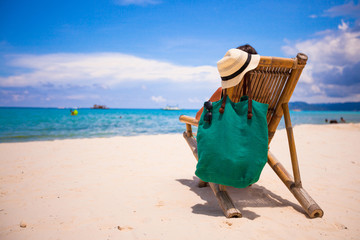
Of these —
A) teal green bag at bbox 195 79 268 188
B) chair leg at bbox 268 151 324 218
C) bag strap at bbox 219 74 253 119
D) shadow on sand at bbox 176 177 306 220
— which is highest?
bag strap at bbox 219 74 253 119

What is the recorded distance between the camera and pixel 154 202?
3.01 metres

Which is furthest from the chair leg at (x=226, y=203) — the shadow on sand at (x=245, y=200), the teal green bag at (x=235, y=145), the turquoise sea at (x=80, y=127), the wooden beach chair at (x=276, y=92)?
the turquoise sea at (x=80, y=127)

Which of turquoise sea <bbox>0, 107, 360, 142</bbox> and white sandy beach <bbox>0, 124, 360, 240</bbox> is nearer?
white sandy beach <bbox>0, 124, 360, 240</bbox>

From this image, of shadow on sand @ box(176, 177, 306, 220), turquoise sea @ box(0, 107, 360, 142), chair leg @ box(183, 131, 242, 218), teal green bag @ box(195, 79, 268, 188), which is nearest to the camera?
teal green bag @ box(195, 79, 268, 188)

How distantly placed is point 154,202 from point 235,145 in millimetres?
1528

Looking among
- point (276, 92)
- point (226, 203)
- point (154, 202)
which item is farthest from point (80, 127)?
point (276, 92)

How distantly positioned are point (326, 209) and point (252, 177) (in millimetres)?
1439

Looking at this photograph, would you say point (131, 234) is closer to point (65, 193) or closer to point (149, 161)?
point (65, 193)

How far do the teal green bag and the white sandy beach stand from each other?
57 cm

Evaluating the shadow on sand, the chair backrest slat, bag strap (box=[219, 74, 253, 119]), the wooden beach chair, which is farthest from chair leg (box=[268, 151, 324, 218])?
bag strap (box=[219, 74, 253, 119])

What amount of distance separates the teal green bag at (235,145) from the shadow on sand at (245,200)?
2.25 feet

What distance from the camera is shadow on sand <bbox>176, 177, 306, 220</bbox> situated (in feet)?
8.89

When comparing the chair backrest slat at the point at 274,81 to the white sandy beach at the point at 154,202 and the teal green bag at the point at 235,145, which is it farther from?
the white sandy beach at the point at 154,202

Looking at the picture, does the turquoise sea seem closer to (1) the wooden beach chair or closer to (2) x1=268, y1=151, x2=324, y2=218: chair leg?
(2) x1=268, y1=151, x2=324, y2=218: chair leg
